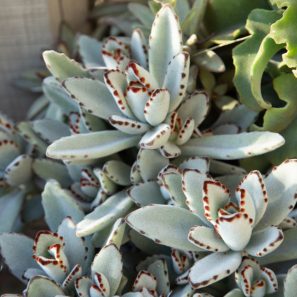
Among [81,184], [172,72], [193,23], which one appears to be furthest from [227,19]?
[81,184]

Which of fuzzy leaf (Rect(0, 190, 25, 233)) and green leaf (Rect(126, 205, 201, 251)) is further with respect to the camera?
fuzzy leaf (Rect(0, 190, 25, 233))

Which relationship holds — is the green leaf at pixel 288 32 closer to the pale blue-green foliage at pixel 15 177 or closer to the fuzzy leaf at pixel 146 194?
the fuzzy leaf at pixel 146 194

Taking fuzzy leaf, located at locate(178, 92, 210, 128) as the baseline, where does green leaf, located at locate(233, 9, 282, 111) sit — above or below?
above

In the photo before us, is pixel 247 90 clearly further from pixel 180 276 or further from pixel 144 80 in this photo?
pixel 180 276

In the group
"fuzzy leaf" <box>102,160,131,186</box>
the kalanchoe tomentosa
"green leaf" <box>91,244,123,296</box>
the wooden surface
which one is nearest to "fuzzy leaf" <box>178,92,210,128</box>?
the kalanchoe tomentosa

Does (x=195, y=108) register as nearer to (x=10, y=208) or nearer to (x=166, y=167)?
(x=166, y=167)

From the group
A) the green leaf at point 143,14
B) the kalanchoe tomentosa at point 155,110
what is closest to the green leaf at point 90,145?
the kalanchoe tomentosa at point 155,110

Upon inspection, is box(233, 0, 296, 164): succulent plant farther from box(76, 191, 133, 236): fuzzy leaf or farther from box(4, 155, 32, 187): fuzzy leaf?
box(4, 155, 32, 187): fuzzy leaf
